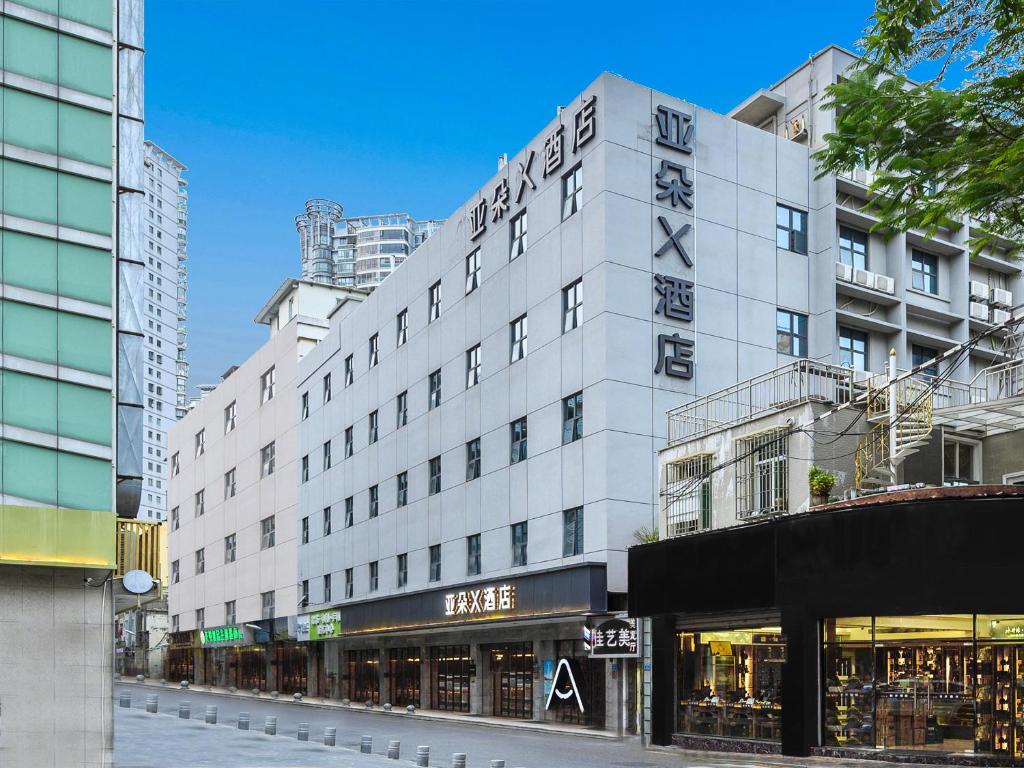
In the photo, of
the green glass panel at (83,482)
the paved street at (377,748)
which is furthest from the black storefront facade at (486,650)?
the green glass panel at (83,482)

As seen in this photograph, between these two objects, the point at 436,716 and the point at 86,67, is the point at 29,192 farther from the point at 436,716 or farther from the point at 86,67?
the point at 436,716

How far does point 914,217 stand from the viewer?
18.1 meters

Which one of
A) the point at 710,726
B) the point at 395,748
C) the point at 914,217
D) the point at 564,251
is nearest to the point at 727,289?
the point at 564,251

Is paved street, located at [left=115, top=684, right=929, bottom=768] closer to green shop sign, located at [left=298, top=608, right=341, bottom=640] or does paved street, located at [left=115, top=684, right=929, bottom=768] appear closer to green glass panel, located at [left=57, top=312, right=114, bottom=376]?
green glass panel, located at [left=57, top=312, right=114, bottom=376]

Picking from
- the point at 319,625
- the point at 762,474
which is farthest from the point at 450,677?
the point at 762,474

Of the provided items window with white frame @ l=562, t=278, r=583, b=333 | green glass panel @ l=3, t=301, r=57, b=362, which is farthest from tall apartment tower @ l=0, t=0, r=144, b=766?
window with white frame @ l=562, t=278, r=583, b=333

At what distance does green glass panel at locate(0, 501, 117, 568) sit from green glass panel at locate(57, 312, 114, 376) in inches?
93.5

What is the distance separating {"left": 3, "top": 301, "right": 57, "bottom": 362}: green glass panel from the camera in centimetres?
1905

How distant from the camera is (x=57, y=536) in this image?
18688mm

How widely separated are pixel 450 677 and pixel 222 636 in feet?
108

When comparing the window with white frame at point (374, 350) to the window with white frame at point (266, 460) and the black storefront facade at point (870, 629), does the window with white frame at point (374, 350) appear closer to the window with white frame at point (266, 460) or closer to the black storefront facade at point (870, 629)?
the window with white frame at point (266, 460)

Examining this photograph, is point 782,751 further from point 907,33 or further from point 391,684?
point 391,684

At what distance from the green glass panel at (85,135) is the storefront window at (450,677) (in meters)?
35.3

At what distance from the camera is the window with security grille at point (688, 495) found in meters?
35.5
